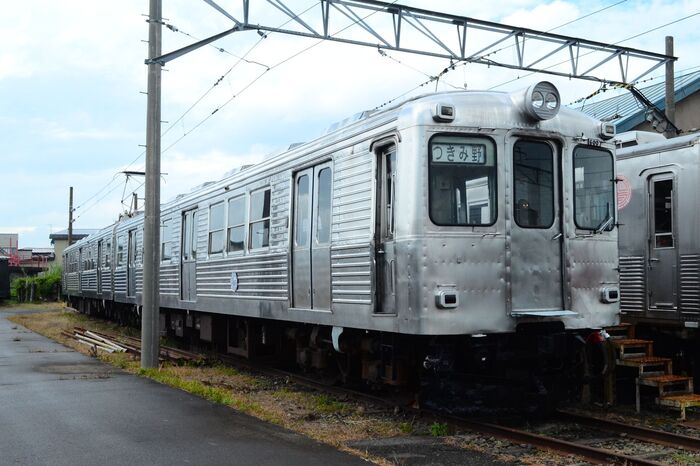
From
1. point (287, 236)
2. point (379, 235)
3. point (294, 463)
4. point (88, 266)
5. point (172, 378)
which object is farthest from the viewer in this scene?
point (88, 266)

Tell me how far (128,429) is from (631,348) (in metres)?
5.89

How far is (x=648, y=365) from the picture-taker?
9141 millimetres

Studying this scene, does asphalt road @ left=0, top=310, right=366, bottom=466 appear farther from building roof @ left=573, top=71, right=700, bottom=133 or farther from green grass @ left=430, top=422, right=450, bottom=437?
building roof @ left=573, top=71, right=700, bottom=133

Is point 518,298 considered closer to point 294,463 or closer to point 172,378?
point 294,463

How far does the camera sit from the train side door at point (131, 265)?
823 inches

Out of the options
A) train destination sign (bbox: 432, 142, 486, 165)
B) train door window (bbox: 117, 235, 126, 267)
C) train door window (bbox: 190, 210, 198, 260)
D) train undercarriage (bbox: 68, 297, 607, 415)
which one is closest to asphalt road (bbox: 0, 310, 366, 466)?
train undercarriage (bbox: 68, 297, 607, 415)

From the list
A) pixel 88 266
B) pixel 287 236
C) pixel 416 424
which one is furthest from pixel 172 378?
pixel 88 266

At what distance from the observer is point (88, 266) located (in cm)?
2959

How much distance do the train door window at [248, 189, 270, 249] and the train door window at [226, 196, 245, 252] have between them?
1.33 feet

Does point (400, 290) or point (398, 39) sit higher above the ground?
point (398, 39)

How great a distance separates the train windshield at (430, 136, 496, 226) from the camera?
7582 millimetres

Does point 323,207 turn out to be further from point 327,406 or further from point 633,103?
point 633,103

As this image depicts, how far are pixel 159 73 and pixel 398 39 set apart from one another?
12.6ft

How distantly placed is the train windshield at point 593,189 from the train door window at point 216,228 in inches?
253
